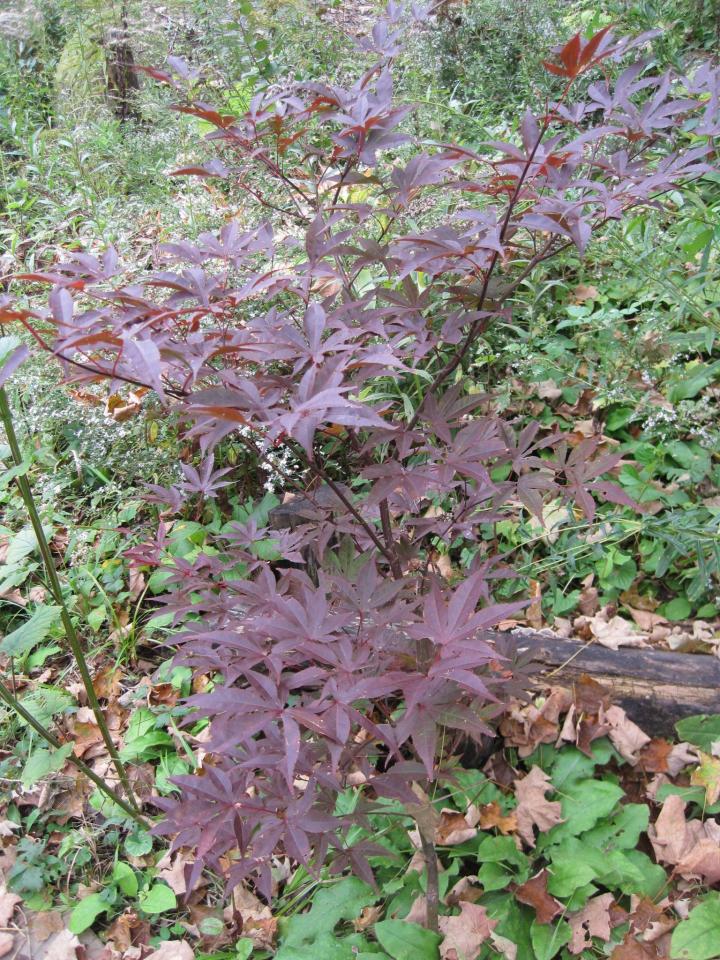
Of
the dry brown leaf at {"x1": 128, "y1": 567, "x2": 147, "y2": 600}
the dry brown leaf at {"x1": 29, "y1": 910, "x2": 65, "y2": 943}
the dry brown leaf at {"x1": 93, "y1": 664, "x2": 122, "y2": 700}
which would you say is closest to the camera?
the dry brown leaf at {"x1": 29, "y1": 910, "x2": 65, "y2": 943}

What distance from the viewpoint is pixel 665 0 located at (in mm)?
3523

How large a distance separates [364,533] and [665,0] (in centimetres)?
344

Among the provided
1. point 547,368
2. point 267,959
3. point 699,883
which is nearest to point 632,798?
point 699,883

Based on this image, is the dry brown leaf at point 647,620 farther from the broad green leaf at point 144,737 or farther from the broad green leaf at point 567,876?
the broad green leaf at point 144,737

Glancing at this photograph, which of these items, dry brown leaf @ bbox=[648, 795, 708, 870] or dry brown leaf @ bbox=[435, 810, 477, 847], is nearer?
dry brown leaf @ bbox=[648, 795, 708, 870]

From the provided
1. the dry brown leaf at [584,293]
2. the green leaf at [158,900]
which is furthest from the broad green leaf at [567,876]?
the dry brown leaf at [584,293]

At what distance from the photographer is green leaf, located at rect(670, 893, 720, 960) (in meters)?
1.53

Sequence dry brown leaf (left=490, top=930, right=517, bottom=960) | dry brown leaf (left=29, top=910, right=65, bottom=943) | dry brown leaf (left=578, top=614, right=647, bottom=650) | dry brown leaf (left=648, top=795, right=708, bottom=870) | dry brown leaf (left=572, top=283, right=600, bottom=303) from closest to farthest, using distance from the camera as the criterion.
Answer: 1. dry brown leaf (left=490, top=930, right=517, bottom=960)
2. dry brown leaf (left=648, top=795, right=708, bottom=870)
3. dry brown leaf (left=29, top=910, right=65, bottom=943)
4. dry brown leaf (left=578, top=614, right=647, bottom=650)
5. dry brown leaf (left=572, top=283, right=600, bottom=303)

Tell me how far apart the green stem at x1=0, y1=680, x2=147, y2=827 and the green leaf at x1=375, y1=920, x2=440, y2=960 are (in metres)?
0.81

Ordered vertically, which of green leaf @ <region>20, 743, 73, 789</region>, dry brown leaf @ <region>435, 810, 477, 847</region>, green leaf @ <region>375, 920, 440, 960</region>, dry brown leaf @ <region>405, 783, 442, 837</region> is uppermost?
green leaf @ <region>20, 743, 73, 789</region>

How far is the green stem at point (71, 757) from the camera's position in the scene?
176 cm

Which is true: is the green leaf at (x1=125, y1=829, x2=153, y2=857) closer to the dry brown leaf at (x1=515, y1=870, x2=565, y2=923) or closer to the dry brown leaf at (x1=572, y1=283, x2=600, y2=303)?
the dry brown leaf at (x1=515, y1=870, x2=565, y2=923)

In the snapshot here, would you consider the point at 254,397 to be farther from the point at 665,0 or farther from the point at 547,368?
the point at 665,0

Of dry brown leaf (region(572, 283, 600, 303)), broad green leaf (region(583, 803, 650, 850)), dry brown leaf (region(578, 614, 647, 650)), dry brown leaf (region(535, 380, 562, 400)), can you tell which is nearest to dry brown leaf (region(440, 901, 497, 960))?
broad green leaf (region(583, 803, 650, 850))
